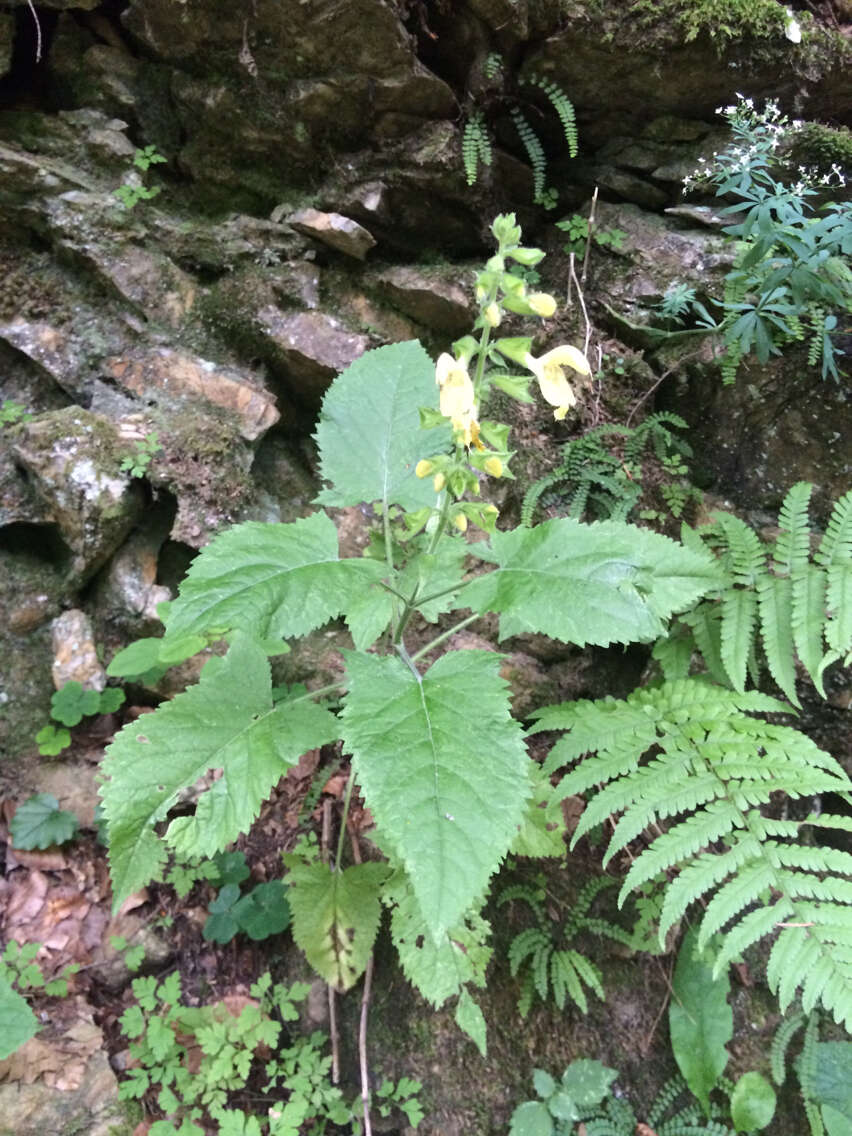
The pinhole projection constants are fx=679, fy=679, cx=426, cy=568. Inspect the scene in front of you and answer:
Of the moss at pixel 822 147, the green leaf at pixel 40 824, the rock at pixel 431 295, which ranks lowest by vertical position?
the green leaf at pixel 40 824

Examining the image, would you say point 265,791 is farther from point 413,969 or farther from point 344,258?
A: point 344,258

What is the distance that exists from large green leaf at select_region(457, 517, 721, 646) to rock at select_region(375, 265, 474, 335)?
1717 millimetres

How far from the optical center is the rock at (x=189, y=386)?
9.51 feet

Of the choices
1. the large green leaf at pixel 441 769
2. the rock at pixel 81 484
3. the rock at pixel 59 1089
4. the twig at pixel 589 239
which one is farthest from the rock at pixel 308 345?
the rock at pixel 59 1089

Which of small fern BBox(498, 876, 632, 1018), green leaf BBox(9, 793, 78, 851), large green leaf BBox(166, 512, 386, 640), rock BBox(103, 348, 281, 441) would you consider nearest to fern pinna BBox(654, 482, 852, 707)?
small fern BBox(498, 876, 632, 1018)

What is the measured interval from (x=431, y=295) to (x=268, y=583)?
80.6 inches

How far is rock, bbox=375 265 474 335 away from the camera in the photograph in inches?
122

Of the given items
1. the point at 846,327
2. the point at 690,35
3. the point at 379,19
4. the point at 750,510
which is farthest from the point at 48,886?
the point at 690,35

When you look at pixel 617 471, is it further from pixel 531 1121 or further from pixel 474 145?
pixel 531 1121

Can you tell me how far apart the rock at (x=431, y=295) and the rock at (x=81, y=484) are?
1.42 metres

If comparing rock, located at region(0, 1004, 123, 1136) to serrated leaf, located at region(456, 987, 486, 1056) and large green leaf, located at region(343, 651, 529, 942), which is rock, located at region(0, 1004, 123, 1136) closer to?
serrated leaf, located at region(456, 987, 486, 1056)

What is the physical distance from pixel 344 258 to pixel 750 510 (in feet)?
7.28

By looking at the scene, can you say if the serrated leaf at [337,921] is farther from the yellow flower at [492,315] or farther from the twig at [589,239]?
the twig at [589,239]

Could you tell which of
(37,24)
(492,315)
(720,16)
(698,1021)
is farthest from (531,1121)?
(37,24)
